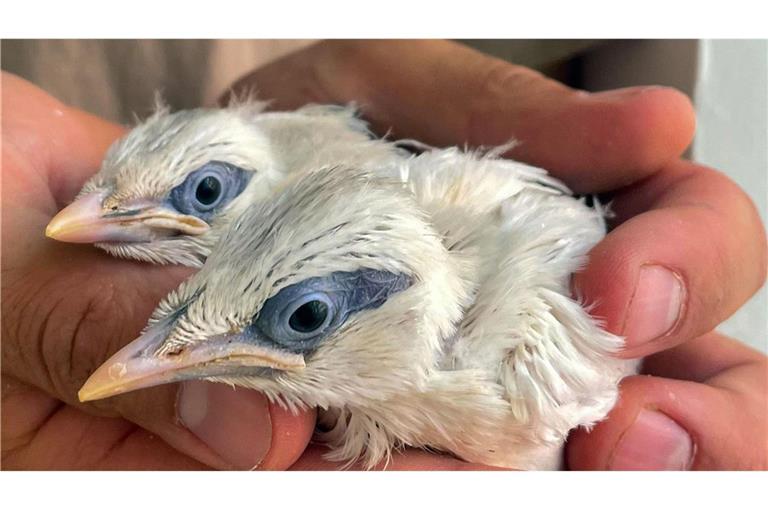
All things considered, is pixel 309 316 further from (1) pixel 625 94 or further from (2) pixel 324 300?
(1) pixel 625 94

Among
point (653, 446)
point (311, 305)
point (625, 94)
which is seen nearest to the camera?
point (311, 305)

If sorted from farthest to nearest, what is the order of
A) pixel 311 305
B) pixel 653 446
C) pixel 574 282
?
1. pixel 653 446
2. pixel 574 282
3. pixel 311 305

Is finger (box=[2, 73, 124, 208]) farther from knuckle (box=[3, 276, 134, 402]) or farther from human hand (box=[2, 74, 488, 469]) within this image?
knuckle (box=[3, 276, 134, 402])

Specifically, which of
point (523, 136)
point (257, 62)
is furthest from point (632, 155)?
point (257, 62)

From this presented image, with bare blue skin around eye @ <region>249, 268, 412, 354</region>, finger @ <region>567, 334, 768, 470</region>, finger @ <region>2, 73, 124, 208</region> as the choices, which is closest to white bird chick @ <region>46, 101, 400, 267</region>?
finger @ <region>2, 73, 124, 208</region>

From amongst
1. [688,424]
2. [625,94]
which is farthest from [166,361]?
[625,94]

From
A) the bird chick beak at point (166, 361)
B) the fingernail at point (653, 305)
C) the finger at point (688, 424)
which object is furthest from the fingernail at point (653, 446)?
the bird chick beak at point (166, 361)
